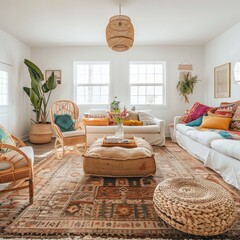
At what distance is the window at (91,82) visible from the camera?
5883mm

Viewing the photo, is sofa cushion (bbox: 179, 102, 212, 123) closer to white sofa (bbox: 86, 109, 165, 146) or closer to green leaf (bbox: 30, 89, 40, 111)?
white sofa (bbox: 86, 109, 165, 146)

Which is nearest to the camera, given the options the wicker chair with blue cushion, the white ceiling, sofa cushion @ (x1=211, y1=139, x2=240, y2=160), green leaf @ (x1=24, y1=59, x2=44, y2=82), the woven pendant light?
the wicker chair with blue cushion

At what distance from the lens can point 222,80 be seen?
190 inches

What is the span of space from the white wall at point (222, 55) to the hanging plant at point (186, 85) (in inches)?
17.2

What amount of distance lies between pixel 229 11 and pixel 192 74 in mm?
2266

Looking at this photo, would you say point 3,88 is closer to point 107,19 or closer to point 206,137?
point 107,19

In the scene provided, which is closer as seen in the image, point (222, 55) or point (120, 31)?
point (120, 31)

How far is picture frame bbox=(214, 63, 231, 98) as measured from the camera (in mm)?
4562

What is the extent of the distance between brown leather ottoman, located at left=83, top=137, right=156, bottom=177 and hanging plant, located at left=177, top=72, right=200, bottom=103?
11.4ft

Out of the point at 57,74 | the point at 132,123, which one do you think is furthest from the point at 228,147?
the point at 57,74

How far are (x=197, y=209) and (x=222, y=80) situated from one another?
4.26 m

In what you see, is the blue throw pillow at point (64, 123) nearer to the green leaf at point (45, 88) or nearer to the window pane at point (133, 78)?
the green leaf at point (45, 88)

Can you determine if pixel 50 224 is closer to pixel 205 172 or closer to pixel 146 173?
pixel 146 173

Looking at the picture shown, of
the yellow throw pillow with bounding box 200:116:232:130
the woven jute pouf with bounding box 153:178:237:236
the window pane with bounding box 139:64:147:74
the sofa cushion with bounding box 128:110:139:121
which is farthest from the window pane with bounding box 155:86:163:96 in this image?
the woven jute pouf with bounding box 153:178:237:236
